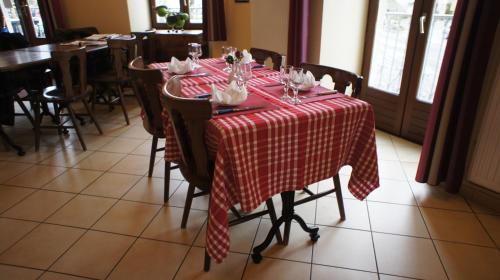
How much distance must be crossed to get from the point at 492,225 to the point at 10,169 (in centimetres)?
349

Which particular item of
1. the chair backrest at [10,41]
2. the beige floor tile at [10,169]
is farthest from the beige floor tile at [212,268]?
the chair backrest at [10,41]

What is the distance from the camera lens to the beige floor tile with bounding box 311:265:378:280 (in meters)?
1.61

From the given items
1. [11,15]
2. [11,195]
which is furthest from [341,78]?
[11,15]

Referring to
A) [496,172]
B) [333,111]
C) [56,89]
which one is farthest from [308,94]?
[56,89]

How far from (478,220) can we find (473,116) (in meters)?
0.64

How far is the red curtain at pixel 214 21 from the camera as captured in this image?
419 cm

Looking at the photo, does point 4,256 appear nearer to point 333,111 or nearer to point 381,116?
point 333,111

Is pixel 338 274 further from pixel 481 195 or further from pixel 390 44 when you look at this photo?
pixel 390 44

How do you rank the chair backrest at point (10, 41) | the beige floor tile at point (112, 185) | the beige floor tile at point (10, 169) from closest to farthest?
the beige floor tile at point (112, 185)
the beige floor tile at point (10, 169)
the chair backrest at point (10, 41)

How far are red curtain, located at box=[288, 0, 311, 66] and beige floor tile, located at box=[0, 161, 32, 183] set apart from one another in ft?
8.36

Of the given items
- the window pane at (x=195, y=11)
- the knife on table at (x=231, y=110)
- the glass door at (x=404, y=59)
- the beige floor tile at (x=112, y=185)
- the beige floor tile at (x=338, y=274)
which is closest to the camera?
the knife on table at (x=231, y=110)


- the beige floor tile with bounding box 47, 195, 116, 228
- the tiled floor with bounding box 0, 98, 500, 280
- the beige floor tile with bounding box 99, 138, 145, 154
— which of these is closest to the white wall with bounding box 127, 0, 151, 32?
the beige floor tile with bounding box 99, 138, 145, 154

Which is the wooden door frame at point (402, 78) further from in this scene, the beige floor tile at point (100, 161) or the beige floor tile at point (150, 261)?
the beige floor tile at point (100, 161)

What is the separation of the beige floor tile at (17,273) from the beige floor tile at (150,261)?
1.28 feet
